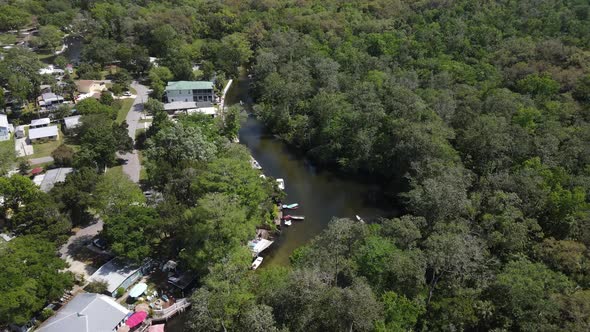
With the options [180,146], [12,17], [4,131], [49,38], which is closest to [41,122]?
[4,131]

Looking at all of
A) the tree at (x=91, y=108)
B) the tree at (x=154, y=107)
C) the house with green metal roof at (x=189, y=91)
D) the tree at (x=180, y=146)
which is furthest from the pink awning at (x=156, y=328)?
the house with green metal roof at (x=189, y=91)

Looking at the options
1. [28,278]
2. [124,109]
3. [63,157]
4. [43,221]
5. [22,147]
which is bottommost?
[28,278]

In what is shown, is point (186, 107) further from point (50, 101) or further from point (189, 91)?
point (50, 101)

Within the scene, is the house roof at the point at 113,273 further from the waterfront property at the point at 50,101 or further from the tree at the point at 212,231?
the waterfront property at the point at 50,101

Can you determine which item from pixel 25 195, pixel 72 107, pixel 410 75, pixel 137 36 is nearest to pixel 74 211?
pixel 25 195

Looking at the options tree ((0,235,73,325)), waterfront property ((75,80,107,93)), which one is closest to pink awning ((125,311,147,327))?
tree ((0,235,73,325))
